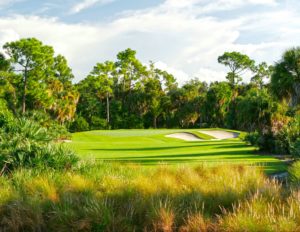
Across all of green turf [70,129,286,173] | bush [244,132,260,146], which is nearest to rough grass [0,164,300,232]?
green turf [70,129,286,173]

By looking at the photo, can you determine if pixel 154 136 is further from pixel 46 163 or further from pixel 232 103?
pixel 46 163

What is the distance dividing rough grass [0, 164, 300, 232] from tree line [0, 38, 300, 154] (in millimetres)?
36883

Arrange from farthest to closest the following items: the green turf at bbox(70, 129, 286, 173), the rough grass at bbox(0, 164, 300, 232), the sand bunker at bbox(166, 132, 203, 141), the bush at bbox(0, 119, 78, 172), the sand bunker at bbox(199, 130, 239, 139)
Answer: the sand bunker at bbox(199, 130, 239, 139), the sand bunker at bbox(166, 132, 203, 141), the green turf at bbox(70, 129, 286, 173), the bush at bbox(0, 119, 78, 172), the rough grass at bbox(0, 164, 300, 232)

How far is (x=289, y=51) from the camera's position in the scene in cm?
3098

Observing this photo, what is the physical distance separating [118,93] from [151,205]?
6951 cm

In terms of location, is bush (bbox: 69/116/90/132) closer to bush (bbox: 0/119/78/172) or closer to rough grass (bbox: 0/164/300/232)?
bush (bbox: 0/119/78/172)

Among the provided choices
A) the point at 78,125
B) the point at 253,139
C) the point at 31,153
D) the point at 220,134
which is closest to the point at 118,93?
the point at 78,125

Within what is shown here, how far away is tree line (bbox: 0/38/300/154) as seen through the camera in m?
50.1

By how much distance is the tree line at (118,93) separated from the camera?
50.1 meters

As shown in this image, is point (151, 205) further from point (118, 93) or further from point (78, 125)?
point (118, 93)

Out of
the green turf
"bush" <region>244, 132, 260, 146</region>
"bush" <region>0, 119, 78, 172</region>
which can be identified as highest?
"bush" <region>0, 119, 78, 172</region>

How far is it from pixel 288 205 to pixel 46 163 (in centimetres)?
724

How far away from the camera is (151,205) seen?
27.2ft

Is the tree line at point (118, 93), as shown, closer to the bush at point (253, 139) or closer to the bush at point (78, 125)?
the bush at point (78, 125)
